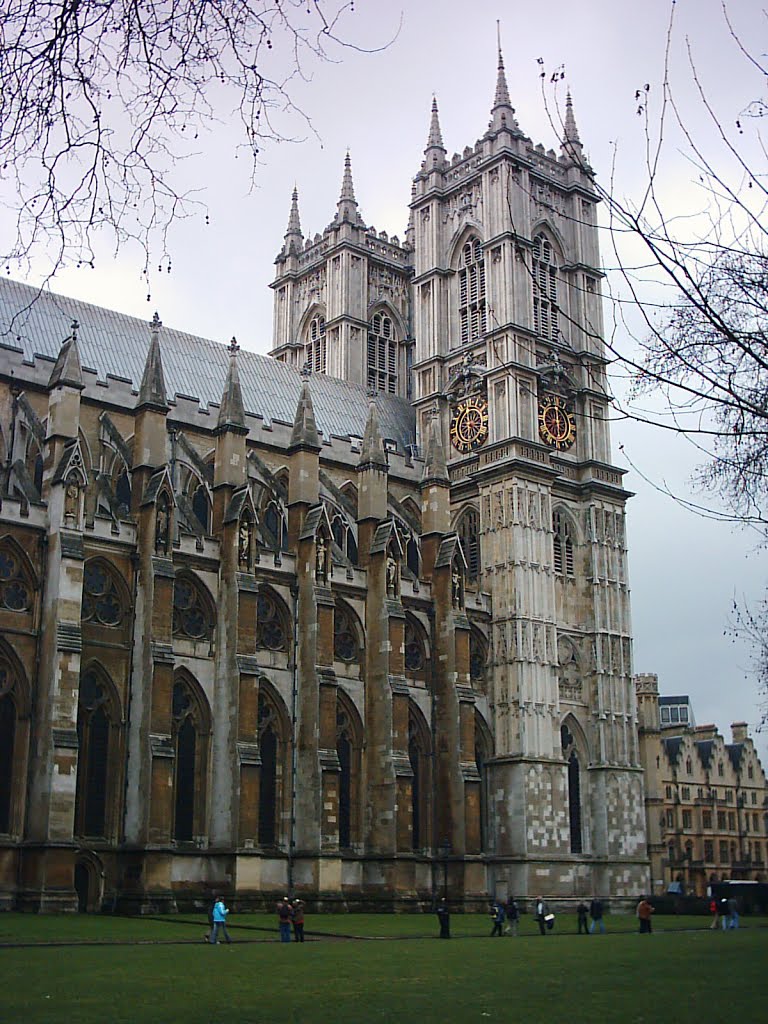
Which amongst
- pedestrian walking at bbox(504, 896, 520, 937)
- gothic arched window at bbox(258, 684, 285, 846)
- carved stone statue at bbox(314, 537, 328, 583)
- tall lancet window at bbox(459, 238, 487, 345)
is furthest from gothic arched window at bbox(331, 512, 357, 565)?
pedestrian walking at bbox(504, 896, 520, 937)

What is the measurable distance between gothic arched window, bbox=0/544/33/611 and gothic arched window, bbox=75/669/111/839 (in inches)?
129

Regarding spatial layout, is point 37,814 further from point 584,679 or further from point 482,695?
point 584,679

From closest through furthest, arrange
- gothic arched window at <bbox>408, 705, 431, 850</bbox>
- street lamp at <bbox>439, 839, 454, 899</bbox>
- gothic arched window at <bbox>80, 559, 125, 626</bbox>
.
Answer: gothic arched window at <bbox>80, 559, 125, 626</bbox>
street lamp at <bbox>439, 839, 454, 899</bbox>
gothic arched window at <bbox>408, 705, 431, 850</bbox>

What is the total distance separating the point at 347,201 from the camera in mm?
69688

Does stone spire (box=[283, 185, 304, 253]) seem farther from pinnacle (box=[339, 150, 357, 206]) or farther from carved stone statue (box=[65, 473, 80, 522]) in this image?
carved stone statue (box=[65, 473, 80, 522])

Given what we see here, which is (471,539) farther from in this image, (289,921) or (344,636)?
(289,921)

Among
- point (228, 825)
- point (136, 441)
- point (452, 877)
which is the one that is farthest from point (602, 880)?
point (136, 441)

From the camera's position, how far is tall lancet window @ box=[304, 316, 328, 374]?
68.4 meters

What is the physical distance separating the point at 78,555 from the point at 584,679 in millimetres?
25178

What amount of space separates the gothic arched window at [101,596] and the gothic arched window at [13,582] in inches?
87.4

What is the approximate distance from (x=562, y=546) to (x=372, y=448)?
10.5 m

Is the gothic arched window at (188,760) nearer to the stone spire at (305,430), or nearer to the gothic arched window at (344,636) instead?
the gothic arched window at (344,636)

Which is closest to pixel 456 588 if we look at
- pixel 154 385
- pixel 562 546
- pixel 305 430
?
pixel 562 546

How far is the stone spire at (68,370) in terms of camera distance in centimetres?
4188
